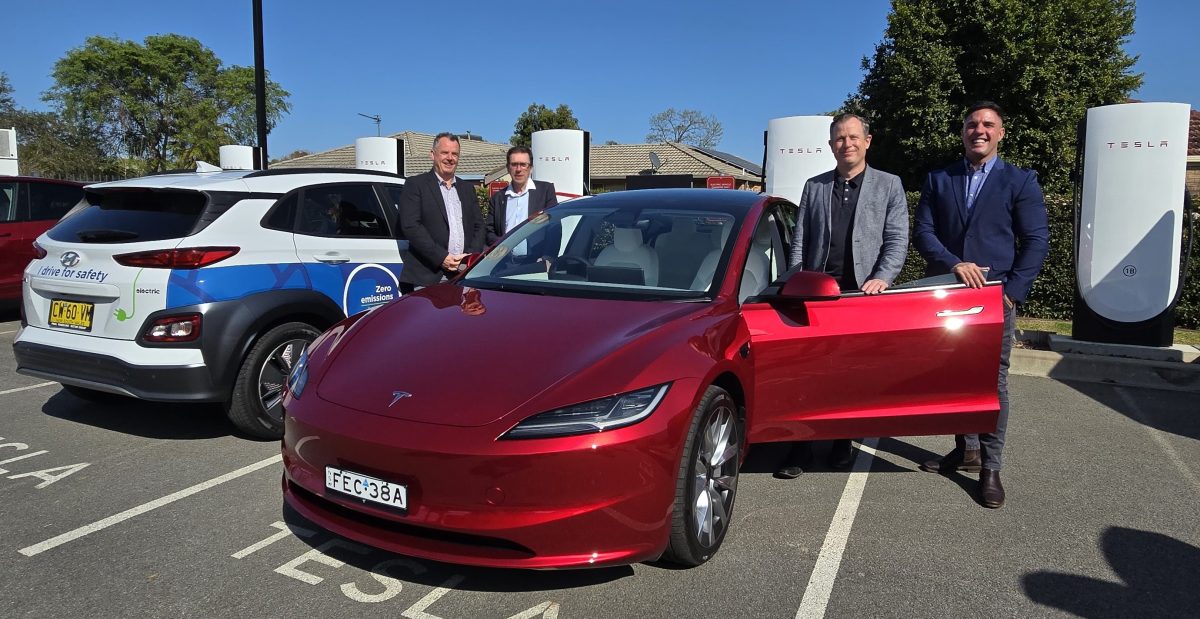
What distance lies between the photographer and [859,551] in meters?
3.27

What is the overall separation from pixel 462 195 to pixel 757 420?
10.2 ft

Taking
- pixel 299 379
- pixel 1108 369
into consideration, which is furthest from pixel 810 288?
pixel 1108 369

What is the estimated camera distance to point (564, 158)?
416 inches

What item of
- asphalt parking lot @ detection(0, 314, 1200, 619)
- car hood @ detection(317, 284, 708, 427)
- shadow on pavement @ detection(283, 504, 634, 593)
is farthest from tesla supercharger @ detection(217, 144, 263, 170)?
shadow on pavement @ detection(283, 504, 634, 593)

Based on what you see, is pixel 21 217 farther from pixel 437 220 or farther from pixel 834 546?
pixel 834 546

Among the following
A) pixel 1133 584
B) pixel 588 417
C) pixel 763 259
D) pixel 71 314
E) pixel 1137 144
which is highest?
pixel 1137 144

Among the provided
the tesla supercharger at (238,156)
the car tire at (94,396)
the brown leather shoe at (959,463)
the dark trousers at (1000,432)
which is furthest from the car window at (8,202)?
the dark trousers at (1000,432)

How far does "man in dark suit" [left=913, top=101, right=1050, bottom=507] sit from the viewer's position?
12.7 ft

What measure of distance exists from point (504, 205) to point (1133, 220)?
225 inches

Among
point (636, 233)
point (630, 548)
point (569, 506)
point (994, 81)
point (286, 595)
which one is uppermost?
point (994, 81)

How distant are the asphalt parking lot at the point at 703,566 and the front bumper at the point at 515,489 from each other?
0.34 m

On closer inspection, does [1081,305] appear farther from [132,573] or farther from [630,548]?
[132,573]

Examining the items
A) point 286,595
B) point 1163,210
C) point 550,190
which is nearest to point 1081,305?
point 1163,210

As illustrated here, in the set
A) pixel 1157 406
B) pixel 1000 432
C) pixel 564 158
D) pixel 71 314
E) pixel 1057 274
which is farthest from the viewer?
pixel 564 158
